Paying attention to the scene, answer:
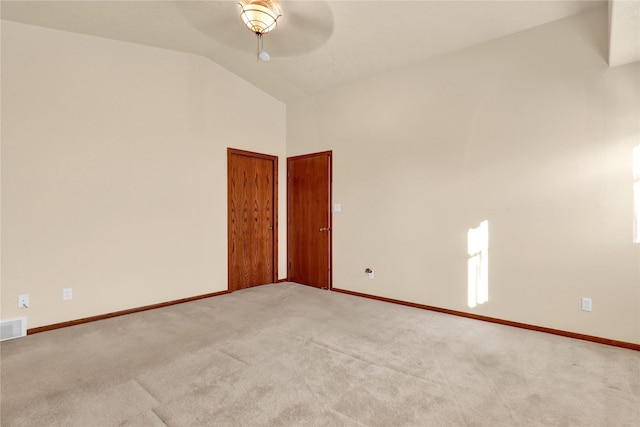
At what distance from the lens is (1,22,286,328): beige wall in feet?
9.60

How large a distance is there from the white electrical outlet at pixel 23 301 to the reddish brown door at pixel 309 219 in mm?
3207

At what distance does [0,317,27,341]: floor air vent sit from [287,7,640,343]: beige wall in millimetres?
3611

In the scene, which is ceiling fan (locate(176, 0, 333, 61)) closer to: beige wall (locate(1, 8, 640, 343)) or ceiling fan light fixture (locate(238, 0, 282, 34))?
ceiling fan light fixture (locate(238, 0, 282, 34))

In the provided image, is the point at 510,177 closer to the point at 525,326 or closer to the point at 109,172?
the point at 525,326

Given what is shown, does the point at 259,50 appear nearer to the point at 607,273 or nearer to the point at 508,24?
the point at 508,24

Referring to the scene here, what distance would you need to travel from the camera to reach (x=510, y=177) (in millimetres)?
3117

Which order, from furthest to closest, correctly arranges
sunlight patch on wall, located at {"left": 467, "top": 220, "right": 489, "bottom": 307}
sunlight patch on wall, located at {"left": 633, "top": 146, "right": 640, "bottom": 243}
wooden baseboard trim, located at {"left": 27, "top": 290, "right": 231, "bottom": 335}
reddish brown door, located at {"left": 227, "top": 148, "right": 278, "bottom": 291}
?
1. reddish brown door, located at {"left": 227, "top": 148, "right": 278, "bottom": 291}
2. sunlight patch on wall, located at {"left": 467, "top": 220, "right": 489, "bottom": 307}
3. wooden baseboard trim, located at {"left": 27, "top": 290, "right": 231, "bottom": 335}
4. sunlight patch on wall, located at {"left": 633, "top": 146, "right": 640, "bottom": 243}

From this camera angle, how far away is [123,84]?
3.51m

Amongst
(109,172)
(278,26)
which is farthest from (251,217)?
(278,26)

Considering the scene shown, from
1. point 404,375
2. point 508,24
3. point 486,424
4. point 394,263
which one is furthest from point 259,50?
point 486,424

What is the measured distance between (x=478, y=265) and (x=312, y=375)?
2.17 meters

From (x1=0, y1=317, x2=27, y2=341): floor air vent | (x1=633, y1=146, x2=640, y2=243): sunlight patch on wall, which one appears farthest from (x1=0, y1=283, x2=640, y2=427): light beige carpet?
(x1=633, y1=146, x2=640, y2=243): sunlight patch on wall

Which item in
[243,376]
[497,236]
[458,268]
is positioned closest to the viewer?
[243,376]

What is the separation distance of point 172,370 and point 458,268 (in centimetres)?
294
